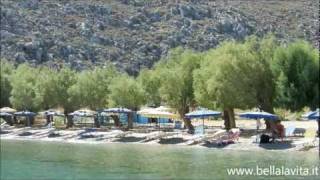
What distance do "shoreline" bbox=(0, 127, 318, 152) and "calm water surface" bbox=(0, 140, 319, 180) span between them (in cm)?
213

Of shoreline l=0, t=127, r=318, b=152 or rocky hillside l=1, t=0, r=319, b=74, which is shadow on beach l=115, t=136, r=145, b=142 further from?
rocky hillside l=1, t=0, r=319, b=74

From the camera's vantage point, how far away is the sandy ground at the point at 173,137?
4829 cm

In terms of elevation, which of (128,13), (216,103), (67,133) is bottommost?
(67,133)

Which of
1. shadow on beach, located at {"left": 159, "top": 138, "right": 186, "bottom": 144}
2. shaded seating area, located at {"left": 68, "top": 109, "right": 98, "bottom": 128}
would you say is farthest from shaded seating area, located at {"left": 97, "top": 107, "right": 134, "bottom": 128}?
shadow on beach, located at {"left": 159, "top": 138, "right": 186, "bottom": 144}

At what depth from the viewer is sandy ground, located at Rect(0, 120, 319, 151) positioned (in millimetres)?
48291

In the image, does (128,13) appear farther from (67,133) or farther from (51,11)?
(67,133)

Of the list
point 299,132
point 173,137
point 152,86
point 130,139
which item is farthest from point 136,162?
point 152,86

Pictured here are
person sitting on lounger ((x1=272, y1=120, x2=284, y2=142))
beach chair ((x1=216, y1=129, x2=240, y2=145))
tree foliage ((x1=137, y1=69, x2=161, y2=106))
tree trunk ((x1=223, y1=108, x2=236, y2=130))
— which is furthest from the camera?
tree foliage ((x1=137, y1=69, x2=161, y2=106))

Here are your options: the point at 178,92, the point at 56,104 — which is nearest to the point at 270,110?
the point at 178,92

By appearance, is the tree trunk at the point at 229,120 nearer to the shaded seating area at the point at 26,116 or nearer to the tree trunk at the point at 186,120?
the tree trunk at the point at 186,120

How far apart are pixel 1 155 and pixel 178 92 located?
2493 cm

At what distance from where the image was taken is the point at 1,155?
1885 inches

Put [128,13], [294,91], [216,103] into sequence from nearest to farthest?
1. [294,91]
2. [216,103]
3. [128,13]

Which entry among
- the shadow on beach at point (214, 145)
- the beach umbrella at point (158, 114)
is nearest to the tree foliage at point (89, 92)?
the beach umbrella at point (158, 114)
